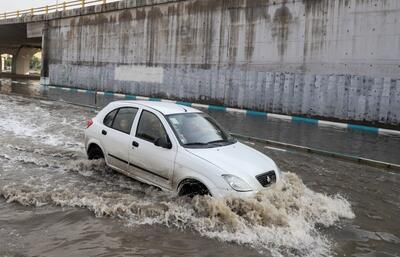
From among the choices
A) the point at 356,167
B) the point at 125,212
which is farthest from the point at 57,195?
the point at 356,167

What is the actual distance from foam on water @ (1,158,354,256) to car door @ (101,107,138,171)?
1.71ft

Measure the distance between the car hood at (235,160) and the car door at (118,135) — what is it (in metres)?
1.45

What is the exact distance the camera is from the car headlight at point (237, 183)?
5.39 meters

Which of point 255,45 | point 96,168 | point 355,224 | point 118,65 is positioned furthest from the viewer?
point 118,65

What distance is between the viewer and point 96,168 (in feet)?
25.6

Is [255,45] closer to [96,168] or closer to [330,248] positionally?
[96,168]

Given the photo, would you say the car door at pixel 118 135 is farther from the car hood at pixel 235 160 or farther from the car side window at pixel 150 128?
the car hood at pixel 235 160

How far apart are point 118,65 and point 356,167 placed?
2233 cm

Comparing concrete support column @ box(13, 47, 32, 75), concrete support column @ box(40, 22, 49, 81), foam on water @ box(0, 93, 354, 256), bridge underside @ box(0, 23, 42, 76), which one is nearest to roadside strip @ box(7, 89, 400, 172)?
foam on water @ box(0, 93, 354, 256)

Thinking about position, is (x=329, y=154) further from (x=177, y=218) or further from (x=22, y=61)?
(x=22, y=61)

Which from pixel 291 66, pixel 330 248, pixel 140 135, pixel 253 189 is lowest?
pixel 330 248

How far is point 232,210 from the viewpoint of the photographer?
5.41 m

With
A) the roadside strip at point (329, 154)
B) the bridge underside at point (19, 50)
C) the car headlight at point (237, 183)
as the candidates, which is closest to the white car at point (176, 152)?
the car headlight at point (237, 183)

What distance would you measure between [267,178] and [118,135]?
106 inches
